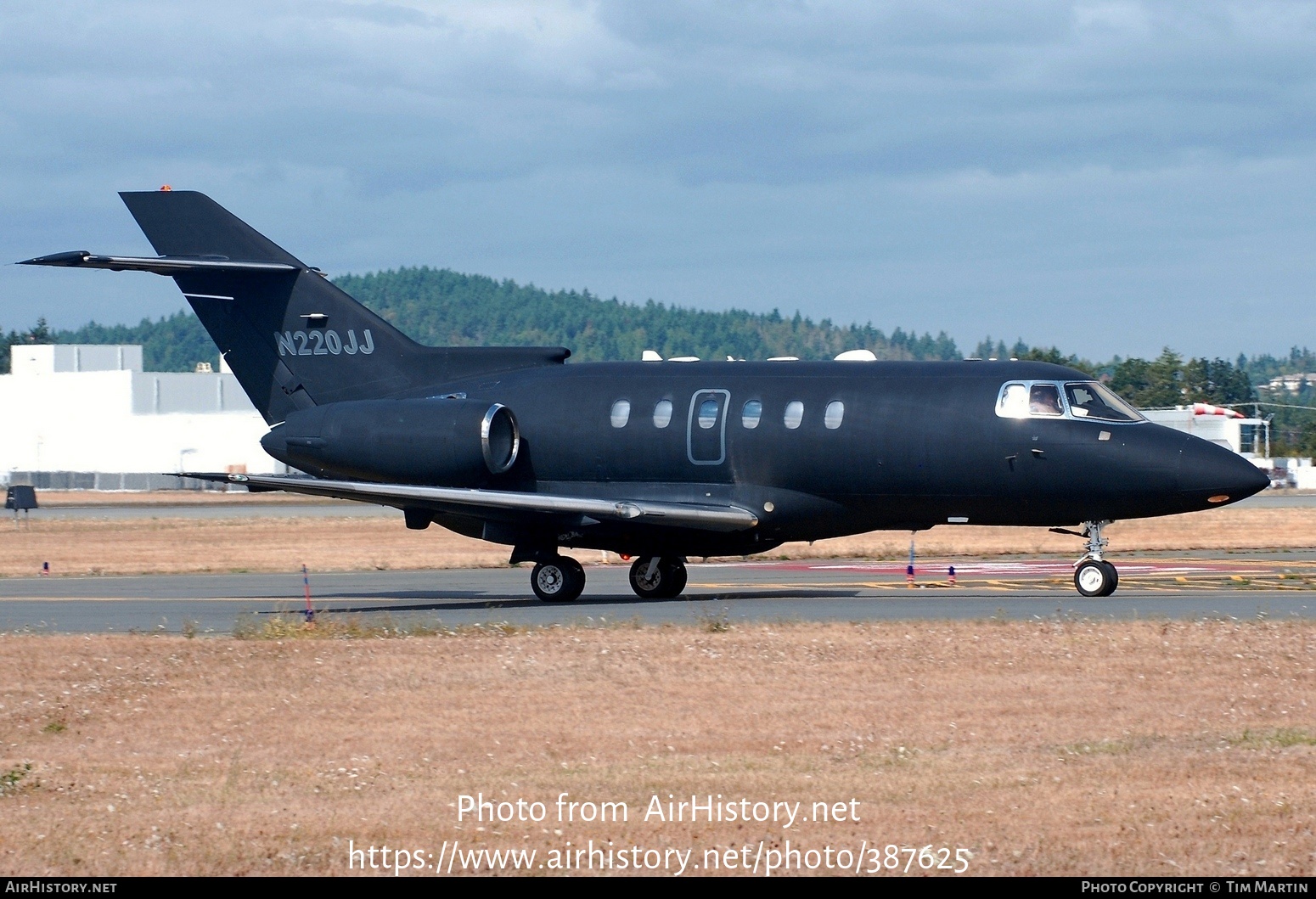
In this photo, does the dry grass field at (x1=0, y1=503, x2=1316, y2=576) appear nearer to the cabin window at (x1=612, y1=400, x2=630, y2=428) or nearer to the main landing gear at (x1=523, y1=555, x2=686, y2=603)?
the main landing gear at (x1=523, y1=555, x2=686, y2=603)

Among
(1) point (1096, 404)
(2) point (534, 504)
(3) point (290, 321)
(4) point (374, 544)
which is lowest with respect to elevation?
(4) point (374, 544)

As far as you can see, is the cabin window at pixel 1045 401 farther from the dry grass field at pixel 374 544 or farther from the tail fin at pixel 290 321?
the dry grass field at pixel 374 544

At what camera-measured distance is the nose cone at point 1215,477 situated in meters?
22.3

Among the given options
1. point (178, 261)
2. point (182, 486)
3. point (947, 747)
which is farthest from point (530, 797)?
point (182, 486)

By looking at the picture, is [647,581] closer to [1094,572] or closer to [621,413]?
[621,413]

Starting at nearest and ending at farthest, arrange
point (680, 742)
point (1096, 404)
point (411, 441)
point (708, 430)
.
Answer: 1. point (680, 742)
2. point (1096, 404)
3. point (708, 430)
4. point (411, 441)

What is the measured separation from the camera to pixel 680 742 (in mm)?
12430

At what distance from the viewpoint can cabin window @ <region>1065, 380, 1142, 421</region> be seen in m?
23.1

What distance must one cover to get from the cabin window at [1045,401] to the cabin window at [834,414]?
277 centimetres

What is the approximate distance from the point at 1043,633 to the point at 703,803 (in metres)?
8.70

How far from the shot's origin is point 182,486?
106 metres

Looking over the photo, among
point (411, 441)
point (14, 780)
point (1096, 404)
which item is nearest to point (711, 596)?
point (411, 441)

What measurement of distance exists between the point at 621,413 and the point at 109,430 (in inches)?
3592

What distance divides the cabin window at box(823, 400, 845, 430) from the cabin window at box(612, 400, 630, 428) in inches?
130
